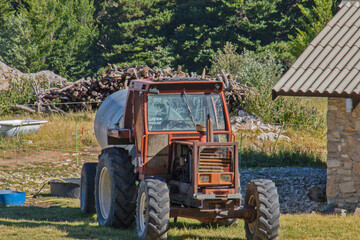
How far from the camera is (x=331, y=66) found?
12.9 meters

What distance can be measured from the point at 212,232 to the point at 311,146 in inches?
469

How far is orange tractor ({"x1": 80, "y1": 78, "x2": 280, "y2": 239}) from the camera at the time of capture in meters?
8.17

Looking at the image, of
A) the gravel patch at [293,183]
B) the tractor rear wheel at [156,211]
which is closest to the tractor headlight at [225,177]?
the tractor rear wheel at [156,211]

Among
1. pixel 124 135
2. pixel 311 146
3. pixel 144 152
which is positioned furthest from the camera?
pixel 311 146

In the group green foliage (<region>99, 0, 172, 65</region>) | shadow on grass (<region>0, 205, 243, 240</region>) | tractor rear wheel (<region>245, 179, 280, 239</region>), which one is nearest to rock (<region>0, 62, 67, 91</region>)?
shadow on grass (<region>0, 205, 243, 240</region>)

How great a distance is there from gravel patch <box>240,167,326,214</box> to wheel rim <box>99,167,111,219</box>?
541cm

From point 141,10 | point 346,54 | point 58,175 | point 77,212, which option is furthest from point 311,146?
point 141,10

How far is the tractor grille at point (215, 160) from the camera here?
8367 millimetres

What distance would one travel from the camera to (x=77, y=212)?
38.9 ft

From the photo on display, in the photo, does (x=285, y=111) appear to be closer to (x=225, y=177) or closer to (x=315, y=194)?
(x=315, y=194)

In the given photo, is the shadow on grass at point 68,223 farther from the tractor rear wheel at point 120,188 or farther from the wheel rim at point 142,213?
the wheel rim at point 142,213

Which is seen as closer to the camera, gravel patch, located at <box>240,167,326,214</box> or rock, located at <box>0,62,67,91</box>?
gravel patch, located at <box>240,167,326,214</box>

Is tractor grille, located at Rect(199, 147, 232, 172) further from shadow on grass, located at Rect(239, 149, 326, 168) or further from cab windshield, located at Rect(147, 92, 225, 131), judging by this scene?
shadow on grass, located at Rect(239, 149, 326, 168)

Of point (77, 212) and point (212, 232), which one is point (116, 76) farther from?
point (212, 232)
